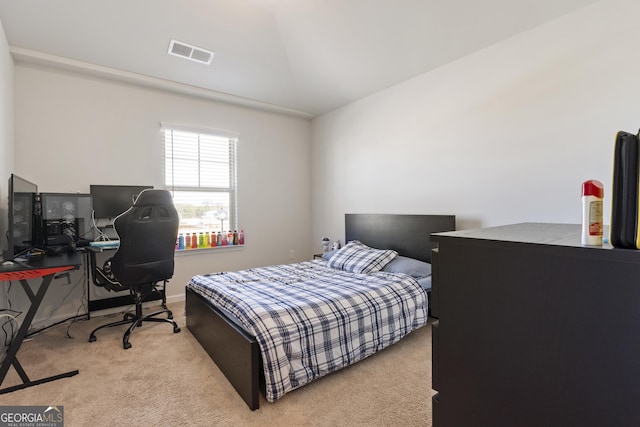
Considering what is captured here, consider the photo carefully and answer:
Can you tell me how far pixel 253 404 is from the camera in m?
1.76

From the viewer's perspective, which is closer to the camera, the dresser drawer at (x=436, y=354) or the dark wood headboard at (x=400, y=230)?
the dresser drawer at (x=436, y=354)

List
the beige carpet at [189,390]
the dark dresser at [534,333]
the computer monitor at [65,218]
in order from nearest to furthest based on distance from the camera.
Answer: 1. the dark dresser at [534,333]
2. the beige carpet at [189,390]
3. the computer monitor at [65,218]

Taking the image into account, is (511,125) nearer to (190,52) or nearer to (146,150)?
(190,52)

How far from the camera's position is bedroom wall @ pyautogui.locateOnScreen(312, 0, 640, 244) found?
7.13ft

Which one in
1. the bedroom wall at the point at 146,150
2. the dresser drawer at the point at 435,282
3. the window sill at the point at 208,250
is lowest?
the window sill at the point at 208,250

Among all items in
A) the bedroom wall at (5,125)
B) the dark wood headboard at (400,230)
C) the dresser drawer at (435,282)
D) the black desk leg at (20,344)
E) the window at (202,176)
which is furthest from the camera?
the window at (202,176)

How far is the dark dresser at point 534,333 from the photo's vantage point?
Answer: 626mm

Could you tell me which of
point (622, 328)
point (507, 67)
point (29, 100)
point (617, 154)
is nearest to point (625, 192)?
point (617, 154)

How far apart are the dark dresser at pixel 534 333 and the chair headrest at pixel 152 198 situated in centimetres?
259

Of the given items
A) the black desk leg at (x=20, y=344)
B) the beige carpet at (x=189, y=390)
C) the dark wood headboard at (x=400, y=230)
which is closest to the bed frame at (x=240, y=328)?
the dark wood headboard at (x=400, y=230)

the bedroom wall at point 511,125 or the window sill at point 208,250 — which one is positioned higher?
the bedroom wall at point 511,125

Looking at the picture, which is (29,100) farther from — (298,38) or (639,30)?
(639,30)

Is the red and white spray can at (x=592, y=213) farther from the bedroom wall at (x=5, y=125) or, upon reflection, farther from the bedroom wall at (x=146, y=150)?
the bedroom wall at (x=146, y=150)

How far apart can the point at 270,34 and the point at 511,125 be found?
2.65 m
